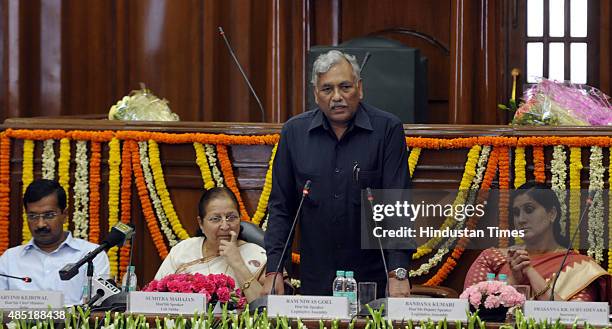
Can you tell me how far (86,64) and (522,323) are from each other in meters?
4.34

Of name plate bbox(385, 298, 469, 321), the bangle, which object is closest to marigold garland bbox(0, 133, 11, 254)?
the bangle

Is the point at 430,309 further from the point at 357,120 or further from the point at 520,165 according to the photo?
the point at 520,165

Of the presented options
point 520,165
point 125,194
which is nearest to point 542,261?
point 520,165

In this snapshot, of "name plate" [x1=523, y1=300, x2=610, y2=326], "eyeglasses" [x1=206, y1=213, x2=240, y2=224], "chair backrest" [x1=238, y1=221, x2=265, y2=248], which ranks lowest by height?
"name plate" [x1=523, y1=300, x2=610, y2=326]

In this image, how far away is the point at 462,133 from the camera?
15.2 feet

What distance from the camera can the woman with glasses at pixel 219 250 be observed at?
→ 390cm

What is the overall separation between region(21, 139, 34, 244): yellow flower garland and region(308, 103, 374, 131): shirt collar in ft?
6.02

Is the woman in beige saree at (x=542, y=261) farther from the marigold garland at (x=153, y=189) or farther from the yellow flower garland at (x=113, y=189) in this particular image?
the yellow flower garland at (x=113, y=189)

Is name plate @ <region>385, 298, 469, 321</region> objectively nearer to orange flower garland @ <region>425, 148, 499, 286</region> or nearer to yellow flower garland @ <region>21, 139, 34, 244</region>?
orange flower garland @ <region>425, 148, 499, 286</region>

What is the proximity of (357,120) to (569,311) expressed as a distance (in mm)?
1029

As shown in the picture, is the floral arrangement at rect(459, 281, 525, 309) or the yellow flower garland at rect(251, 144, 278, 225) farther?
the yellow flower garland at rect(251, 144, 278, 225)

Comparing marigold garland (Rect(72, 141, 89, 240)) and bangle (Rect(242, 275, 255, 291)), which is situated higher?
marigold garland (Rect(72, 141, 89, 240))

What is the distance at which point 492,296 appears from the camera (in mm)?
2986

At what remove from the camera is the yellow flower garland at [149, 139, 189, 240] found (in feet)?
15.9
